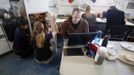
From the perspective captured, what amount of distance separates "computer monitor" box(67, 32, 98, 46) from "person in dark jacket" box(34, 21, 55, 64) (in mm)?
833

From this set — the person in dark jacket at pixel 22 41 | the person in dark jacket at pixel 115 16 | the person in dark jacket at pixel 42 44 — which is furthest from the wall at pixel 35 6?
the person in dark jacket at pixel 115 16

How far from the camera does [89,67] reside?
1.21m

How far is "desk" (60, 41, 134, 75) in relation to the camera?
3.73ft

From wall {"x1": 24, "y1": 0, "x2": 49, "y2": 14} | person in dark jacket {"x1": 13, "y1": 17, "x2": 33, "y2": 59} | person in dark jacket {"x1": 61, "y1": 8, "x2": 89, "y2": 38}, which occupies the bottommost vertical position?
person in dark jacket {"x1": 13, "y1": 17, "x2": 33, "y2": 59}

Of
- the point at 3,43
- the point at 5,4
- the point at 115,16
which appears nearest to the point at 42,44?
the point at 3,43

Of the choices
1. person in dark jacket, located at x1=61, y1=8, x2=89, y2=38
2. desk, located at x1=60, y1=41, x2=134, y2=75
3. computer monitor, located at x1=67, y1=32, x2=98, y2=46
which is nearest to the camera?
desk, located at x1=60, y1=41, x2=134, y2=75

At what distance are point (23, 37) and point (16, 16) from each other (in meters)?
0.81

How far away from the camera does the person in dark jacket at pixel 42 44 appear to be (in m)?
2.07

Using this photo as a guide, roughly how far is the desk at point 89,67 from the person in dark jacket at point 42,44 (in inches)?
34.9

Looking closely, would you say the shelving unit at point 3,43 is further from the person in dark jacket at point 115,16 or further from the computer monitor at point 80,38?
the person in dark jacket at point 115,16

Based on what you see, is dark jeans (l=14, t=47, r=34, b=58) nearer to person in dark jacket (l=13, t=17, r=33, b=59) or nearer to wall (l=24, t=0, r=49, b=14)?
person in dark jacket (l=13, t=17, r=33, b=59)

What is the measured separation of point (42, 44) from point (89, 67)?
3.90 feet

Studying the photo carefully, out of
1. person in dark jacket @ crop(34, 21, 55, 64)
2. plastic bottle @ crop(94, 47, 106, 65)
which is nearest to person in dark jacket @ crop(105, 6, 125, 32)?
person in dark jacket @ crop(34, 21, 55, 64)

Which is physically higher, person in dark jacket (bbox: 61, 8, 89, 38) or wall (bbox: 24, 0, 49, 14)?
wall (bbox: 24, 0, 49, 14)
